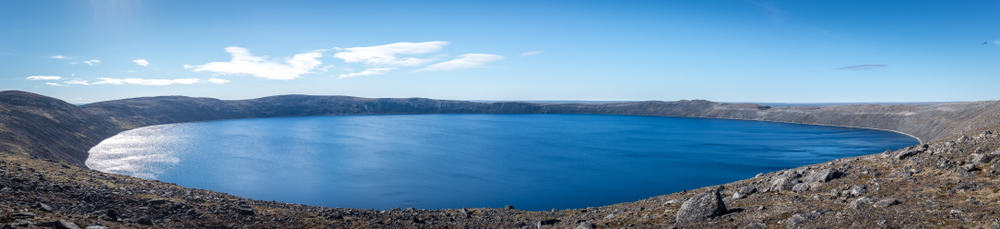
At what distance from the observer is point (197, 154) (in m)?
85.8

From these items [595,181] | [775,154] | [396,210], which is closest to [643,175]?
[595,181]

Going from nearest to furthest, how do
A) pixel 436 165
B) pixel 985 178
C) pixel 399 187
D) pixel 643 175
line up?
pixel 985 178, pixel 399 187, pixel 643 175, pixel 436 165

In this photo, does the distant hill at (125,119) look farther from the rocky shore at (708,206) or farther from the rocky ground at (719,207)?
the rocky ground at (719,207)

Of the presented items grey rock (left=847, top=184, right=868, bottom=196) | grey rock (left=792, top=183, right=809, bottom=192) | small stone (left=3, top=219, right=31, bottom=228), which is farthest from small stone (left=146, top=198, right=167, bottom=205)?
grey rock (left=847, top=184, right=868, bottom=196)

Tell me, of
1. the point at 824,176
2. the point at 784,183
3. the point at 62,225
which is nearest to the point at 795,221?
the point at 784,183

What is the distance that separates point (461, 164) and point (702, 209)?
196ft

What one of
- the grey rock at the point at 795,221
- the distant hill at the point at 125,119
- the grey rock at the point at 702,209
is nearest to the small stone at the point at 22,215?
the grey rock at the point at 702,209

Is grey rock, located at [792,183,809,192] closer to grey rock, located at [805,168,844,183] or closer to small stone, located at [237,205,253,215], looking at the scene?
grey rock, located at [805,168,844,183]

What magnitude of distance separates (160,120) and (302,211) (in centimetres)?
19335

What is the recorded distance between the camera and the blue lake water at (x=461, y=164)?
49938 millimetres

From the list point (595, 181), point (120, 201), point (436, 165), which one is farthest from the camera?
point (436, 165)

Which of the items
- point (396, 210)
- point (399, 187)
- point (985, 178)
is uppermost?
point (985, 178)

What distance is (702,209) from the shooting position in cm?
1627

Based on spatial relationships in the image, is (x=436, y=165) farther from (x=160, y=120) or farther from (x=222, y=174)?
(x=160, y=120)
